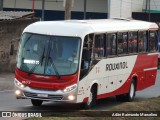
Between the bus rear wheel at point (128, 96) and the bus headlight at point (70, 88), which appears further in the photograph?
the bus rear wheel at point (128, 96)

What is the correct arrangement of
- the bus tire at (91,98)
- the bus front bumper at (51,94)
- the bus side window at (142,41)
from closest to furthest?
1. the bus front bumper at (51,94)
2. the bus tire at (91,98)
3. the bus side window at (142,41)

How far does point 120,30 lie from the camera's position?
65.7 ft

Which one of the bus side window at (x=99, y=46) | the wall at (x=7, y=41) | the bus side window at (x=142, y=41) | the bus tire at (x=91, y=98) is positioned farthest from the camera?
the wall at (x=7, y=41)

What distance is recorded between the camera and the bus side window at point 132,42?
816 inches

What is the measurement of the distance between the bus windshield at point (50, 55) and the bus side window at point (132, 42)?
4212mm

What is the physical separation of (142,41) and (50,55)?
6.03m

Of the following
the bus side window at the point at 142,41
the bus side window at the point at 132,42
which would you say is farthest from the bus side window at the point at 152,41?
the bus side window at the point at 132,42

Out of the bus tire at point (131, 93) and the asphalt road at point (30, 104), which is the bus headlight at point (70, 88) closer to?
the asphalt road at point (30, 104)

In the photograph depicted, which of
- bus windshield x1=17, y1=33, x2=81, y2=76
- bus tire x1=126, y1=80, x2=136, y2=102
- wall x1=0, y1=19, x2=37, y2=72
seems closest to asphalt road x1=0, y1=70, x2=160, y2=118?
bus tire x1=126, y1=80, x2=136, y2=102

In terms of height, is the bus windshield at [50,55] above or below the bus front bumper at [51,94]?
above

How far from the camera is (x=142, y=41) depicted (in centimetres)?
2188

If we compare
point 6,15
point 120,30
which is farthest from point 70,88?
point 6,15

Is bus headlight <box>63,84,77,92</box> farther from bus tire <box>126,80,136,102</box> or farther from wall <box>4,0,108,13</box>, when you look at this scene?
wall <box>4,0,108,13</box>

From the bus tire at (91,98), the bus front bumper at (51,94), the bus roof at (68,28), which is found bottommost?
the bus tire at (91,98)
